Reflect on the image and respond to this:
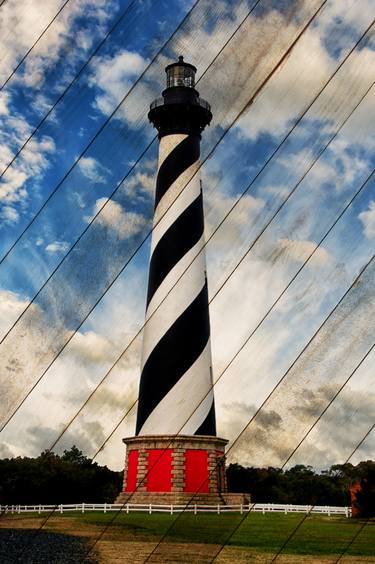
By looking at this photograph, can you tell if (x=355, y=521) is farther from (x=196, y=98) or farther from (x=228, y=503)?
(x=196, y=98)

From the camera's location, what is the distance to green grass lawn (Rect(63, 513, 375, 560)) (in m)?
14.2

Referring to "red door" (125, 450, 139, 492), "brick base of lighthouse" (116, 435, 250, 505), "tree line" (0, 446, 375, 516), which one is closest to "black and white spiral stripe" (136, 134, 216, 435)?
"brick base of lighthouse" (116, 435, 250, 505)

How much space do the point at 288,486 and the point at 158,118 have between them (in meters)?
18.0

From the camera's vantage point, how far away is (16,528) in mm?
19859

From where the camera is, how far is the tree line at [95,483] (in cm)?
2603

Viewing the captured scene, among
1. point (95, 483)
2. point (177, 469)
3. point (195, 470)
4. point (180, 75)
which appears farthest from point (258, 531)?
point (180, 75)

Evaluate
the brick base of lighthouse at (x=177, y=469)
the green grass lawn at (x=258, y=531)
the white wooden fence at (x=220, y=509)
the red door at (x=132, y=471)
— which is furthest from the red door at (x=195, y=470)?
the green grass lawn at (x=258, y=531)

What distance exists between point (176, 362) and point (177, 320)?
1.80 metres

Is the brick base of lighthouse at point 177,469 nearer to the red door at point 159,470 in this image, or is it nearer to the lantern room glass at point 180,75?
the red door at point 159,470

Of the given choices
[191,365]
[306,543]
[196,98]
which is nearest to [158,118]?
[196,98]

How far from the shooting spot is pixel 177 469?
84.8ft

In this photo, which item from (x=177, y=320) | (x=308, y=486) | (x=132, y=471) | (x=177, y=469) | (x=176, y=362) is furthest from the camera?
(x=177, y=320)

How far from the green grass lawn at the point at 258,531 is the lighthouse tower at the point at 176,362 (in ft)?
10.7

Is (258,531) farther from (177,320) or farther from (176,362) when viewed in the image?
(177,320)
